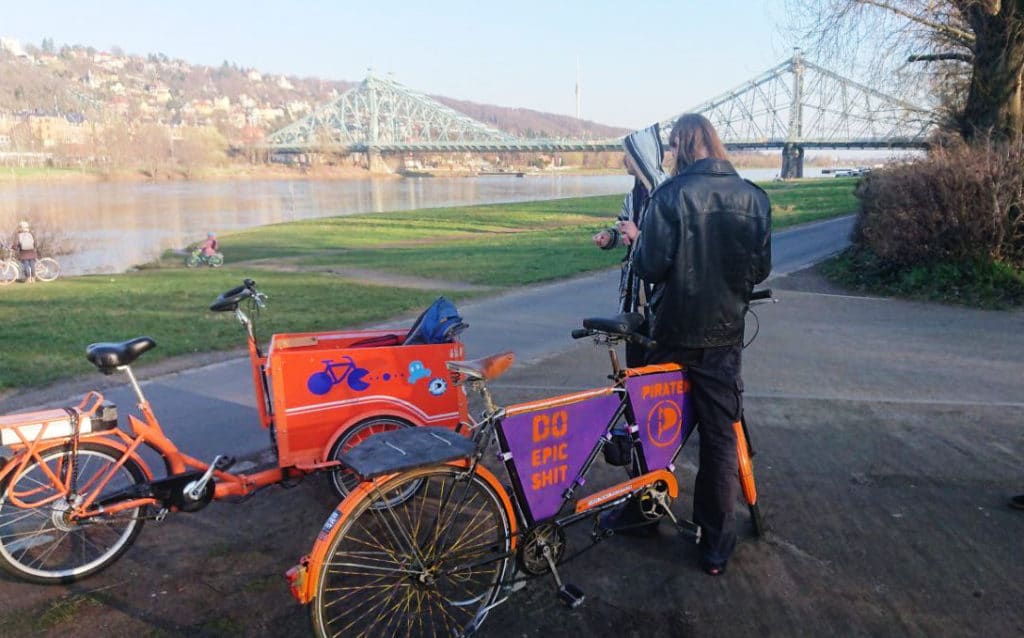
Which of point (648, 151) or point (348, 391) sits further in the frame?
point (648, 151)

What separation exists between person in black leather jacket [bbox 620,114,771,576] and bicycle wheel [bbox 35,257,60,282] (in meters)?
19.0

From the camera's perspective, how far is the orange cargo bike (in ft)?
10.7

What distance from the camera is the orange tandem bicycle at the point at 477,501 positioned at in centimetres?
263

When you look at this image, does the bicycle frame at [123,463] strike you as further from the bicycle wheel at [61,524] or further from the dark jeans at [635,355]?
the dark jeans at [635,355]

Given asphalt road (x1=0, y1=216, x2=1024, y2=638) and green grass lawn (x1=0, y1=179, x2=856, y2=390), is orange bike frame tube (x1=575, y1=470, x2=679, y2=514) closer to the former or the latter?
asphalt road (x1=0, y1=216, x2=1024, y2=638)

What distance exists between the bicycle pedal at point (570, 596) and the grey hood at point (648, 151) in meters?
2.40

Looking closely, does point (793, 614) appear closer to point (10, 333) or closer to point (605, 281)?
point (10, 333)

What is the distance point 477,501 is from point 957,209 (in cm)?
996

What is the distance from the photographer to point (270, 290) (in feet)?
40.0

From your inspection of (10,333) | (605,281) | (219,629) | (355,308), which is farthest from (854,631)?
(605,281)

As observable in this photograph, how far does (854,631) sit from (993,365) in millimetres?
5145

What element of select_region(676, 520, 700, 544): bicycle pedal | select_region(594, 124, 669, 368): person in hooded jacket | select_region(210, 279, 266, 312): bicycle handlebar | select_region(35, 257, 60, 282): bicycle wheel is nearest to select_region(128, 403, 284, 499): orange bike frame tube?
select_region(210, 279, 266, 312): bicycle handlebar

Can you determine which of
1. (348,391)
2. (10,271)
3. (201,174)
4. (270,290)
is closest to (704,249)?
(348,391)

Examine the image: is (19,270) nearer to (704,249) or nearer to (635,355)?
(635,355)
